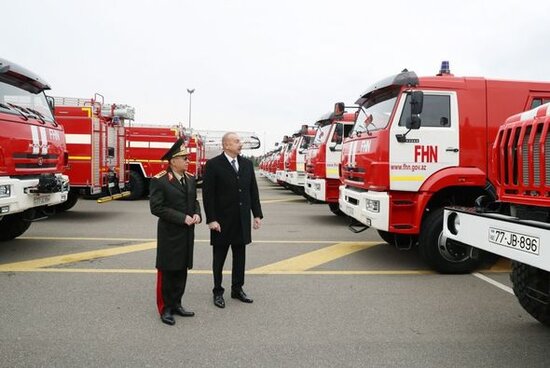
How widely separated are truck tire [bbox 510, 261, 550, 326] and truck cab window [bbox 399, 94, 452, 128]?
248 cm

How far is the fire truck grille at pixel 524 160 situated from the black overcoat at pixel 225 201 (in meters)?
2.30

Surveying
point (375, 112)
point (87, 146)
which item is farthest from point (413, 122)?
point (87, 146)

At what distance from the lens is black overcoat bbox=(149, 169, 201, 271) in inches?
169

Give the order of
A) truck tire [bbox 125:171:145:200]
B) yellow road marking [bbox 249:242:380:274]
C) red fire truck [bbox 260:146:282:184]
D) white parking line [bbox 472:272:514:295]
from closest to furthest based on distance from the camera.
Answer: white parking line [bbox 472:272:514:295] < yellow road marking [bbox 249:242:380:274] < truck tire [bbox 125:171:145:200] < red fire truck [bbox 260:146:282:184]

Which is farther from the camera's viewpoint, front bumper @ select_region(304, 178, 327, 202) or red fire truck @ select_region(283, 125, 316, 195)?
red fire truck @ select_region(283, 125, 316, 195)

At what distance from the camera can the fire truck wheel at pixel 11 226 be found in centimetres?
792

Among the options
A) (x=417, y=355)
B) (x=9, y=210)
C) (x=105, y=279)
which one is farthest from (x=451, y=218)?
(x=9, y=210)

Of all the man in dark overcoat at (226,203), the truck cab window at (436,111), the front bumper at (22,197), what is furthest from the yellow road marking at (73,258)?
the truck cab window at (436,111)

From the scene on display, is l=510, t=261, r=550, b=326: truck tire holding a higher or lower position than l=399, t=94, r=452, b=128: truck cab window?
lower

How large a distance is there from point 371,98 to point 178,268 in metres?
4.07

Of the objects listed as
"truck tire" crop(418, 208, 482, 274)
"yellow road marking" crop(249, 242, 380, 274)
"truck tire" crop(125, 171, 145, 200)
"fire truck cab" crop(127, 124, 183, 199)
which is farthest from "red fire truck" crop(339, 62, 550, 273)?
"truck tire" crop(125, 171, 145, 200)

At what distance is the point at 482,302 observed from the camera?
500 cm

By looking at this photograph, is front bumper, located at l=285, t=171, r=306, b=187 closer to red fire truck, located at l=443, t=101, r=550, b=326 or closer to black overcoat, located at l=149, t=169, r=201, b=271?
black overcoat, located at l=149, t=169, r=201, b=271

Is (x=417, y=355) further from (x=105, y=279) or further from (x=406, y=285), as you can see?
(x=105, y=279)
